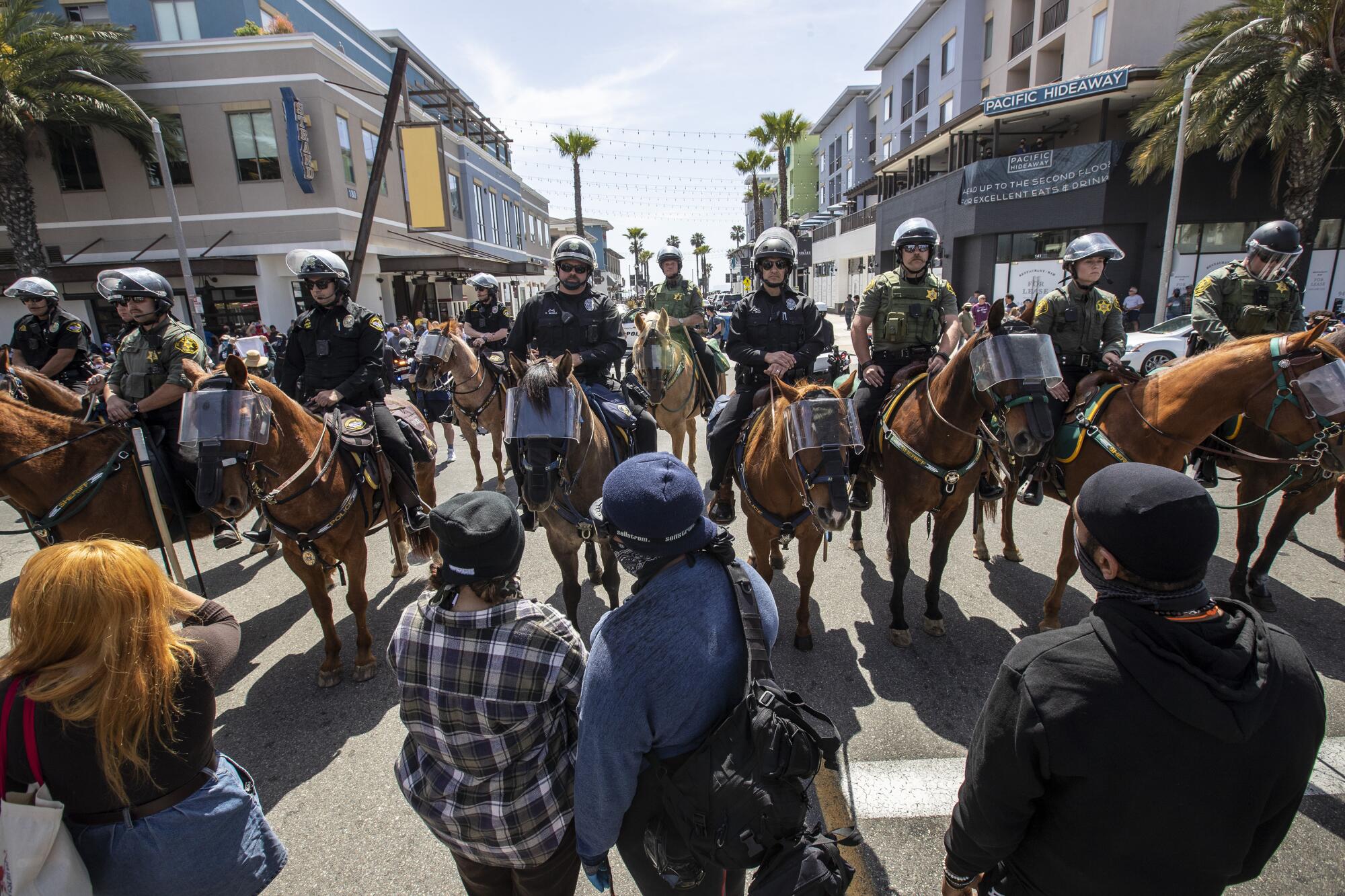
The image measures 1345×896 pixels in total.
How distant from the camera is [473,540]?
6.22ft

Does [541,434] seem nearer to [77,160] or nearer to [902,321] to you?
[902,321]

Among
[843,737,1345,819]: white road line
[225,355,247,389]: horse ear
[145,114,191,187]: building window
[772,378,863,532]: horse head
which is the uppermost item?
A: [145,114,191,187]: building window

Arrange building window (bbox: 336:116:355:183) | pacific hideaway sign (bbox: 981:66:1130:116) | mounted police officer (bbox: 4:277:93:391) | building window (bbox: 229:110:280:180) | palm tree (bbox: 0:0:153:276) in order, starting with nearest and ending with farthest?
mounted police officer (bbox: 4:277:93:391)
palm tree (bbox: 0:0:153:276)
pacific hideaway sign (bbox: 981:66:1130:116)
building window (bbox: 229:110:280:180)
building window (bbox: 336:116:355:183)

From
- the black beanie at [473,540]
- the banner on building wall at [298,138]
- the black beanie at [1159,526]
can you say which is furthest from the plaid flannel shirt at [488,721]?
the banner on building wall at [298,138]

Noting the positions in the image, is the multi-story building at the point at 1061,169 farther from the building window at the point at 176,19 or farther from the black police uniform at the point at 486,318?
the building window at the point at 176,19

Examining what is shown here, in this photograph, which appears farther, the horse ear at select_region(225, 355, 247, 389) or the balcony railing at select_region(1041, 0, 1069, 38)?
the balcony railing at select_region(1041, 0, 1069, 38)

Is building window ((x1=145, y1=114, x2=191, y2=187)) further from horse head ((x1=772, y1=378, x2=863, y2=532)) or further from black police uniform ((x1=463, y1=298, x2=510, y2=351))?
horse head ((x1=772, y1=378, x2=863, y2=532))

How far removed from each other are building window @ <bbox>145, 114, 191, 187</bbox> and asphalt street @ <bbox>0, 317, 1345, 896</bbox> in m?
19.7

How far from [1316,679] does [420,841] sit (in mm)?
3543

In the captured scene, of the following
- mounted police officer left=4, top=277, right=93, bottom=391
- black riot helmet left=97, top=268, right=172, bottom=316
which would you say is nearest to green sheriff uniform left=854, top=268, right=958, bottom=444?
black riot helmet left=97, top=268, right=172, bottom=316

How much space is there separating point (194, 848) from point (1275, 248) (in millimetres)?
7883

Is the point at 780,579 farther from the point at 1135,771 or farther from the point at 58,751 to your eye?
the point at 58,751

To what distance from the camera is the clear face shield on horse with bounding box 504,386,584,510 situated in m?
4.25

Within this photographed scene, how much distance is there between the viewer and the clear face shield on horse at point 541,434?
13.9 feet
